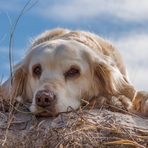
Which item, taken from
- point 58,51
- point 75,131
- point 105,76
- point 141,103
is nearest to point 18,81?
point 58,51

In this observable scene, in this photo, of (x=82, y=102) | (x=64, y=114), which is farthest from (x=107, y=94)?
(x=64, y=114)

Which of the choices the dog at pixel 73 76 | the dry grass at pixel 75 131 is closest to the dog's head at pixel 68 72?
the dog at pixel 73 76

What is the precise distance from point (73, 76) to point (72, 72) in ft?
0.16

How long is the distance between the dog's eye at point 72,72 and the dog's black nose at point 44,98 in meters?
0.73

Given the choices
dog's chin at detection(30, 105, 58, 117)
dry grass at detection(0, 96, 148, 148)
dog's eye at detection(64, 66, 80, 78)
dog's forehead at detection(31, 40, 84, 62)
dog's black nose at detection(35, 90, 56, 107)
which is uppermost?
dog's forehead at detection(31, 40, 84, 62)

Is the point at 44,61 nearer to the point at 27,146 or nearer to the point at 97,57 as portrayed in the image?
the point at 97,57

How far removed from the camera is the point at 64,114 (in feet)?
16.6

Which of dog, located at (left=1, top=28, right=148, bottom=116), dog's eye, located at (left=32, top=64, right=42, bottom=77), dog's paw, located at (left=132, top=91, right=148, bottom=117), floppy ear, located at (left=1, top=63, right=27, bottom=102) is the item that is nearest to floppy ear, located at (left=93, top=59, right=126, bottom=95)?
dog, located at (left=1, top=28, right=148, bottom=116)

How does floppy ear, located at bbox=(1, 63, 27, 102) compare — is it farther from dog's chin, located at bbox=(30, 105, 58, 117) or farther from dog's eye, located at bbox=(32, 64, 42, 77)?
dog's chin, located at bbox=(30, 105, 58, 117)

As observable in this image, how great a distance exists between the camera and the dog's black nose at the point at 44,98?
206 inches

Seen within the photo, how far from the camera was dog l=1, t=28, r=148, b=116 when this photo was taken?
5906mm

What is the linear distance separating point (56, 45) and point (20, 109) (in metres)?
1.06

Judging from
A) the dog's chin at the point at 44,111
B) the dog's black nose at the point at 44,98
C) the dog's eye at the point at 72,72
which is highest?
the dog's eye at the point at 72,72

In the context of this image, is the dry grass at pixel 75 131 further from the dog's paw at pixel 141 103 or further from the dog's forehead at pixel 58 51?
the dog's forehead at pixel 58 51
